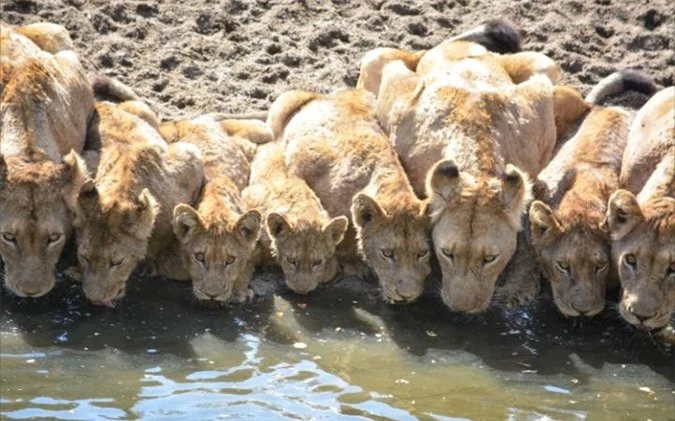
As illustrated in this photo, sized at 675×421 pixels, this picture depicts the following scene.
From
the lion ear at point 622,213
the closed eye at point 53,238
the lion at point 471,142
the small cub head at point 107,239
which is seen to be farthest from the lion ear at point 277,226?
the lion ear at point 622,213

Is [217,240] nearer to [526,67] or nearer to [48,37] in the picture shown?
[48,37]

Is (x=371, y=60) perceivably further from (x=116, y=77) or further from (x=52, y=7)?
(x=52, y=7)

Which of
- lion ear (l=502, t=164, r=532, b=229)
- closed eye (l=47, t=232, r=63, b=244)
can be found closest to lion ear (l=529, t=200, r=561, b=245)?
lion ear (l=502, t=164, r=532, b=229)

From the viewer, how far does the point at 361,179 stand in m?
12.7

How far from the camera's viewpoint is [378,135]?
516 inches

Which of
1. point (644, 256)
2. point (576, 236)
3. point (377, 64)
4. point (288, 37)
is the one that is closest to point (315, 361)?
point (576, 236)

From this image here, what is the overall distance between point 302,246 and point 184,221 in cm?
95

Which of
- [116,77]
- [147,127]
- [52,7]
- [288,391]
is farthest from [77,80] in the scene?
[288,391]

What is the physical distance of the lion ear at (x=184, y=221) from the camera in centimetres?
1187

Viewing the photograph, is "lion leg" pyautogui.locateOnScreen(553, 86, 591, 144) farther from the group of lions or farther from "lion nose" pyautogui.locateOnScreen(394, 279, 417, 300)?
"lion nose" pyautogui.locateOnScreen(394, 279, 417, 300)

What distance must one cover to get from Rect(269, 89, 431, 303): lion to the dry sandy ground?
1354mm

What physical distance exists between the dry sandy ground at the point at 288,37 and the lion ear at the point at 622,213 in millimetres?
3873

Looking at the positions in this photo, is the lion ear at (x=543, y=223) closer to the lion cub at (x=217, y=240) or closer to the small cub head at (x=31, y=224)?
the lion cub at (x=217, y=240)

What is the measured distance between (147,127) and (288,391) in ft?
10.8
